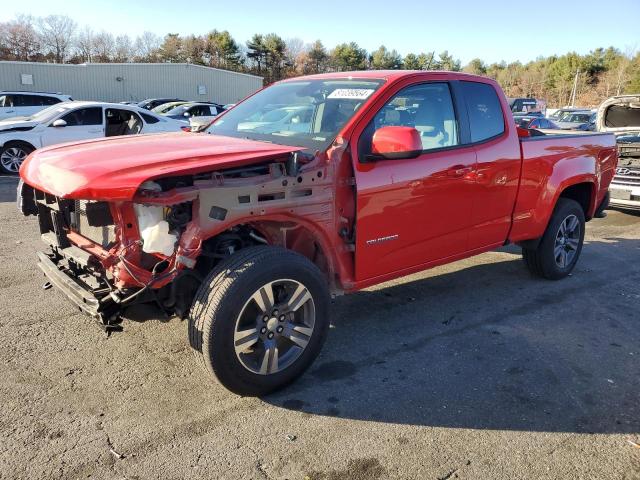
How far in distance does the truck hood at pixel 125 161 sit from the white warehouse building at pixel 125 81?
109ft

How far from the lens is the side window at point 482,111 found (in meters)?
4.25

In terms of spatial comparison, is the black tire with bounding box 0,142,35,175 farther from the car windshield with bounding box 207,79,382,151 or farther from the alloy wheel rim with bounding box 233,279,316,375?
the alloy wheel rim with bounding box 233,279,316,375

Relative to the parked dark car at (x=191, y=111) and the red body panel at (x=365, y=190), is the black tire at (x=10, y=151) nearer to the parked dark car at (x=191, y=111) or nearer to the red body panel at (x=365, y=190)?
the parked dark car at (x=191, y=111)

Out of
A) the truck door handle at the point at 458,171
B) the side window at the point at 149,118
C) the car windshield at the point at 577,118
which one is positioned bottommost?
the truck door handle at the point at 458,171

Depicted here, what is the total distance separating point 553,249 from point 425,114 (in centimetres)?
228

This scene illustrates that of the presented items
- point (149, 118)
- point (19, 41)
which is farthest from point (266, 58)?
point (149, 118)

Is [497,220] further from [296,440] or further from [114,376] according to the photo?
[114,376]

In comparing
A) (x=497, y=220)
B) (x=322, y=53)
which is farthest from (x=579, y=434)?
(x=322, y=53)

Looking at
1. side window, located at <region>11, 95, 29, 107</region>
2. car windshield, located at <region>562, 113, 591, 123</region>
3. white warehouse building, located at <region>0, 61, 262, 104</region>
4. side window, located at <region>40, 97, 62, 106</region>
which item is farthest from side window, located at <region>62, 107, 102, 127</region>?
white warehouse building, located at <region>0, 61, 262, 104</region>

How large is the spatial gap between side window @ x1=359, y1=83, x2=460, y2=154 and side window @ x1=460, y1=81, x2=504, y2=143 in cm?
23

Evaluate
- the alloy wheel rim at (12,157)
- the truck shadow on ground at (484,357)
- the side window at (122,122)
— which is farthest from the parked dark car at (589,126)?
the alloy wheel rim at (12,157)

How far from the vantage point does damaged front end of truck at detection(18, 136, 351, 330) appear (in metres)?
2.70

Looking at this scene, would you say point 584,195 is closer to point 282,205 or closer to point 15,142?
point 282,205

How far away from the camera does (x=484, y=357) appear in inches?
146
